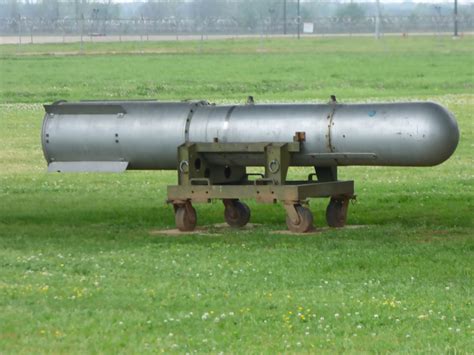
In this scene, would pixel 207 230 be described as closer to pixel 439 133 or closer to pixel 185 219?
pixel 185 219

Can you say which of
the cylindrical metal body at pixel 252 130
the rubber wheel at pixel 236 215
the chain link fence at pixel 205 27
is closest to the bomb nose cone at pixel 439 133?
the cylindrical metal body at pixel 252 130

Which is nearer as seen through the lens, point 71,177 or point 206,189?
point 206,189

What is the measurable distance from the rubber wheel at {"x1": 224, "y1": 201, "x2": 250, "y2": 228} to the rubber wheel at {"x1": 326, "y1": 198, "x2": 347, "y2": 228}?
92 centimetres

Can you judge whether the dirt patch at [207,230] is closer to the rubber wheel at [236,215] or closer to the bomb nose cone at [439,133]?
the rubber wheel at [236,215]

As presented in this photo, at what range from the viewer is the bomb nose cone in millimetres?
14633

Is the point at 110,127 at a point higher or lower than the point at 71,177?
higher

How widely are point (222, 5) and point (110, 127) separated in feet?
453

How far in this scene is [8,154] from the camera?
24734 mm

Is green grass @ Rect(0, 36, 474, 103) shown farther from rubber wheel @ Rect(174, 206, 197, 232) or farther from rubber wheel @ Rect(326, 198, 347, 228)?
rubber wheel @ Rect(174, 206, 197, 232)

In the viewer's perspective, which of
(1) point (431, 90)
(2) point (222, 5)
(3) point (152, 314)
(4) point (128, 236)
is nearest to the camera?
(3) point (152, 314)

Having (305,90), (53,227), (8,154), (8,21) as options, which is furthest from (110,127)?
(8,21)

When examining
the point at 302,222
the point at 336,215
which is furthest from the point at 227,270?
the point at 336,215

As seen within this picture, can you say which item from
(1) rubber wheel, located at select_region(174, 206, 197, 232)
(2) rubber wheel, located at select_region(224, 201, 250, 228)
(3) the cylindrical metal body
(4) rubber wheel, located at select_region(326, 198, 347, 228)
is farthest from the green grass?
(1) rubber wheel, located at select_region(174, 206, 197, 232)

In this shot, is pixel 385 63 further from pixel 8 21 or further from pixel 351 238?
pixel 8 21
